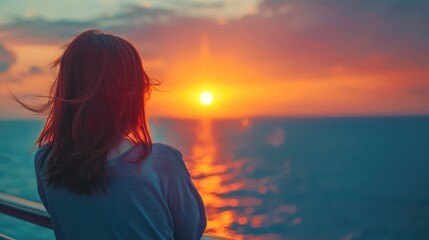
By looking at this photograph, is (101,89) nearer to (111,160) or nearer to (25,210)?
(111,160)

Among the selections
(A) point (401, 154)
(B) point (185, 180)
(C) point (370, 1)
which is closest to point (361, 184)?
(A) point (401, 154)

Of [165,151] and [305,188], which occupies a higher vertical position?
[165,151]

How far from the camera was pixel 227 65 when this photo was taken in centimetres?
5172

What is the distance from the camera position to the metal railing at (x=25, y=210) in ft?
4.70

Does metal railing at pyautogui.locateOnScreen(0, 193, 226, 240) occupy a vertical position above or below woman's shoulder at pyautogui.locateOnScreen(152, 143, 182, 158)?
below

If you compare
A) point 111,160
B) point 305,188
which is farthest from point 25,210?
point 305,188

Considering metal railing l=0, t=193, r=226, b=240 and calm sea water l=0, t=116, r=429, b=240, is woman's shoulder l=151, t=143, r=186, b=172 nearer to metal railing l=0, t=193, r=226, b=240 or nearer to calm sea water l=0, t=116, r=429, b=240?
metal railing l=0, t=193, r=226, b=240

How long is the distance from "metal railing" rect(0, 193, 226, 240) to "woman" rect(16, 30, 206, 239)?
665 mm

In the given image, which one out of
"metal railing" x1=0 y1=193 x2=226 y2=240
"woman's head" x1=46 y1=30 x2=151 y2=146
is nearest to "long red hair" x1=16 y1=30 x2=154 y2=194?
"woman's head" x1=46 y1=30 x2=151 y2=146

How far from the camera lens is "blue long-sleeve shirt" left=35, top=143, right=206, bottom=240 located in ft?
2.46

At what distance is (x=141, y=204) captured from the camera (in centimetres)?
75

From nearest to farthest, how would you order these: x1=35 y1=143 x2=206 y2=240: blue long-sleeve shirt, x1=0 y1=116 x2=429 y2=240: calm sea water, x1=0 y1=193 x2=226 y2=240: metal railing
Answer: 1. x1=35 y1=143 x2=206 y2=240: blue long-sleeve shirt
2. x1=0 y1=193 x2=226 y2=240: metal railing
3. x1=0 y1=116 x2=429 y2=240: calm sea water

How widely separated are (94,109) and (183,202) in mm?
222

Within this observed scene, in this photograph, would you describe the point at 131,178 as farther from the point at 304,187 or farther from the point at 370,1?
the point at 370,1
